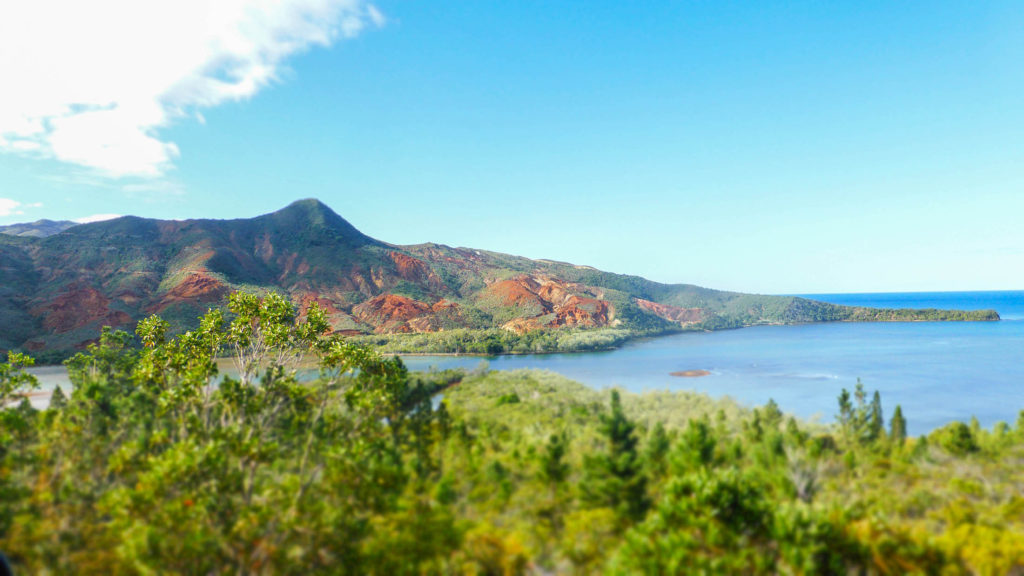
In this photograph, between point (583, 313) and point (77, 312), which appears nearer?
point (77, 312)

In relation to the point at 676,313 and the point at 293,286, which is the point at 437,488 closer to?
the point at 293,286

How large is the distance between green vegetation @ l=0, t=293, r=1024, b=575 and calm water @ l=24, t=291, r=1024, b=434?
1983 cm

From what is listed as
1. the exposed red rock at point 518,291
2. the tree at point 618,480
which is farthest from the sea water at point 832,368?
the exposed red rock at point 518,291

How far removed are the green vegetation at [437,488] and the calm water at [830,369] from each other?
19.8 metres

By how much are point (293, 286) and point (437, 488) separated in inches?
5259

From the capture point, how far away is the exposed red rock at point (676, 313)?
180m

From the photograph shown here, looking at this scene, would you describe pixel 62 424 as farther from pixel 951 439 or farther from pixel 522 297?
pixel 522 297

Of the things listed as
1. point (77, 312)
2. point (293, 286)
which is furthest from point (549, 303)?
point (77, 312)

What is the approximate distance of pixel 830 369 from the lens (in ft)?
225

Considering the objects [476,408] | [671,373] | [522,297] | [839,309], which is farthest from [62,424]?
[839,309]

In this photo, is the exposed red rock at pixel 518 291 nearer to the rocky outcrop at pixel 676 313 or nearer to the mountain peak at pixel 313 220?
the rocky outcrop at pixel 676 313

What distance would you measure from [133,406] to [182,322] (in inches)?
3043

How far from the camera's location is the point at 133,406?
2378 centimetres

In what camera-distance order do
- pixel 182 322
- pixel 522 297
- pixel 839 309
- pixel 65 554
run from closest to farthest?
pixel 65 554 → pixel 182 322 → pixel 522 297 → pixel 839 309
